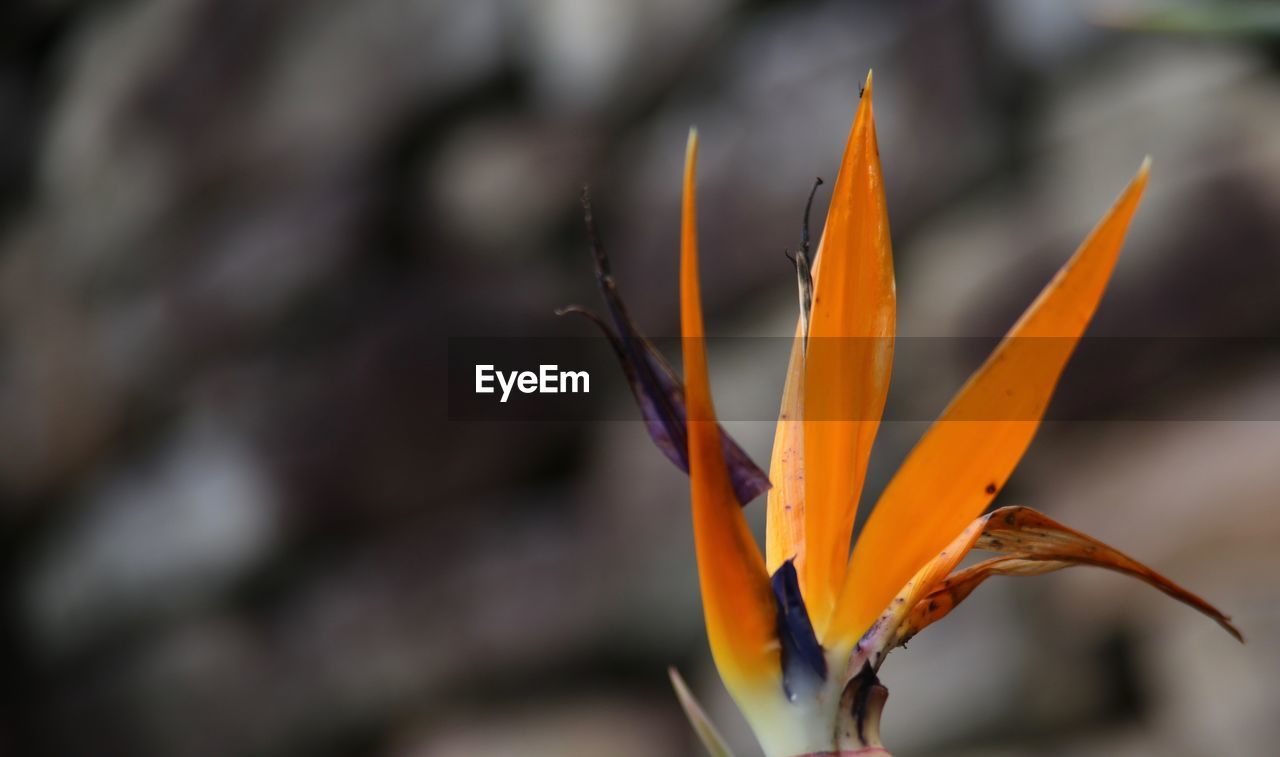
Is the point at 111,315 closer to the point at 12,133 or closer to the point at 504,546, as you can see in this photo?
the point at 12,133

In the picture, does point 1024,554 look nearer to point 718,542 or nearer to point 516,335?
point 718,542

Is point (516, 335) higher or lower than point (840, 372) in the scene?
higher

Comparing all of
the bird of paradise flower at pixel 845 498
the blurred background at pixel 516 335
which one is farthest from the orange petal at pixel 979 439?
the blurred background at pixel 516 335

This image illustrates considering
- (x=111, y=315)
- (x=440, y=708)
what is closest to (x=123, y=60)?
(x=111, y=315)

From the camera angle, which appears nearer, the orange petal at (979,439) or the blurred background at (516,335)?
the orange petal at (979,439)

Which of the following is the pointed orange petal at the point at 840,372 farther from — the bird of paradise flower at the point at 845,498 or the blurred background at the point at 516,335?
the blurred background at the point at 516,335

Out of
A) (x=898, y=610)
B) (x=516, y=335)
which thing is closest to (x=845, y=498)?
(x=898, y=610)
